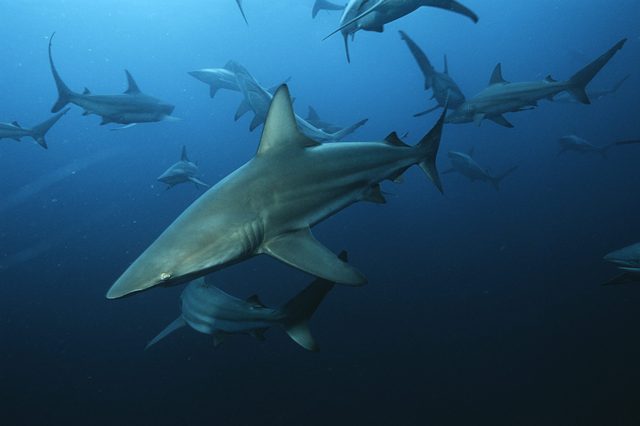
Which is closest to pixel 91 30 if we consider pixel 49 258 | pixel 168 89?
pixel 168 89

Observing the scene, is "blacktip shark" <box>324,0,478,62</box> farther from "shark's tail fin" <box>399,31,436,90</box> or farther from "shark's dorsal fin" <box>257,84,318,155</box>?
"shark's tail fin" <box>399,31,436,90</box>

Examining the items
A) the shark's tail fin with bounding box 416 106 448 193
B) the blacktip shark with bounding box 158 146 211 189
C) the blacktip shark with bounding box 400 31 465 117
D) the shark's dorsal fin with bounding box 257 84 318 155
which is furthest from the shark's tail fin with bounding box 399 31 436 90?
the blacktip shark with bounding box 158 146 211 189

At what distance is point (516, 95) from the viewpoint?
17.6 feet

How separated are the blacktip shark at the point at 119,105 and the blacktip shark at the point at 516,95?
518 centimetres

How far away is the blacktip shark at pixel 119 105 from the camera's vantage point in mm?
6273

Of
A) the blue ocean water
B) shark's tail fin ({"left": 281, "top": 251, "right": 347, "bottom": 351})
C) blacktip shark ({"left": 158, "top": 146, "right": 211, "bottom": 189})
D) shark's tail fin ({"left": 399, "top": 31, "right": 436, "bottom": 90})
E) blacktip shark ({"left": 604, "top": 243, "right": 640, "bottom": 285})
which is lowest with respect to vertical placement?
the blue ocean water

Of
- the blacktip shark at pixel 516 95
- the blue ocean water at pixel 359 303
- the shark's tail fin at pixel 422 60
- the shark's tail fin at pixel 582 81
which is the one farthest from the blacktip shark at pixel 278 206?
the blue ocean water at pixel 359 303

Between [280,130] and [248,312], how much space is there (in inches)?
84.1

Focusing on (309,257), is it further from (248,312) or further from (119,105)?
(119,105)

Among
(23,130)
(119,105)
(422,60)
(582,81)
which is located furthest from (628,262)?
(23,130)

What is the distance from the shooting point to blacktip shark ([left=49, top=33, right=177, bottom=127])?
20.6 feet

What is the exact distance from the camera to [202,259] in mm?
2037

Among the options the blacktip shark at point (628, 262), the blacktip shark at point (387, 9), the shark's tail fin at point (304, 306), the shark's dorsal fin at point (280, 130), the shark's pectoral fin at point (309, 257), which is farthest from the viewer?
the blacktip shark at point (628, 262)

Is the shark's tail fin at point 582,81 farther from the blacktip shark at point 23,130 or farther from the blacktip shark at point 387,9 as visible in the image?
the blacktip shark at point 23,130
